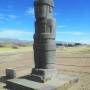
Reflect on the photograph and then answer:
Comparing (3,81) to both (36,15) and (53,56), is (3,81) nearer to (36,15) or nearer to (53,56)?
(53,56)

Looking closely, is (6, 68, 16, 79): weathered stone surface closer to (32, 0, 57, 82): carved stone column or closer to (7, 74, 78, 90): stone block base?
(7, 74, 78, 90): stone block base

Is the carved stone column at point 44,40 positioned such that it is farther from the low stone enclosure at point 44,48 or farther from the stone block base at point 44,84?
the stone block base at point 44,84

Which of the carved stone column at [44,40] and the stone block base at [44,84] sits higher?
the carved stone column at [44,40]

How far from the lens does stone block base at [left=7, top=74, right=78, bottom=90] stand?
708 cm

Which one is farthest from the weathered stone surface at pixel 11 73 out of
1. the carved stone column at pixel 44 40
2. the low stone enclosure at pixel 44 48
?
the carved stone column at pixel 44 40

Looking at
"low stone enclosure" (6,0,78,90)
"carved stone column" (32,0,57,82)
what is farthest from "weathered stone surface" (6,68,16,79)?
"carved stone column" (32,0,57,82)

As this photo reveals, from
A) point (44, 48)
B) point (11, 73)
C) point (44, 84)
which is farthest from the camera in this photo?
point (11, 73)

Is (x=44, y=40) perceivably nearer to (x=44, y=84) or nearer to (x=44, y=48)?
(x=44, y=48)

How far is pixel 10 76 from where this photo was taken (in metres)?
9.99

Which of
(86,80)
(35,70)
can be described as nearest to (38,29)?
(35,70)

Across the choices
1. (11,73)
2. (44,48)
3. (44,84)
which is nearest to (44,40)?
(44,48)

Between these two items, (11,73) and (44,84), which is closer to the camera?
(44,84)

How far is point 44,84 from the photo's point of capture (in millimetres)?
7465

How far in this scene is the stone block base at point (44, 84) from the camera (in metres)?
7.08
